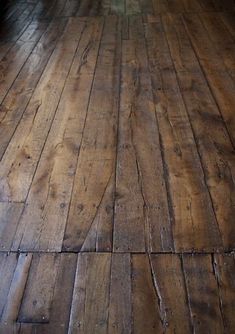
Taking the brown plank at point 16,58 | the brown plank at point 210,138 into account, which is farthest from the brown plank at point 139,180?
the brown plank at point 16,58

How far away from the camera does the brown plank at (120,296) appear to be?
3.70ft

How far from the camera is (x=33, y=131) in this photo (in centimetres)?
207

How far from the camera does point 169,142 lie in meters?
1.91

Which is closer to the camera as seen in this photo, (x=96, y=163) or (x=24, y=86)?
(x=96, y=163)

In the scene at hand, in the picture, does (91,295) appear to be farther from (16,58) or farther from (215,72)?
(16,58)

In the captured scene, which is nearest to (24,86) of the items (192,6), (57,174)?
(57,174)

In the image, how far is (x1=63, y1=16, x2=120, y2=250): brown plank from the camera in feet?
4.79

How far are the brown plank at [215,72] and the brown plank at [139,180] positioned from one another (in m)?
0.40

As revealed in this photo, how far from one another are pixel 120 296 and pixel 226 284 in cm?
35

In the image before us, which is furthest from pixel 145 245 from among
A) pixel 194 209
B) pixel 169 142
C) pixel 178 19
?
pixel 178 19

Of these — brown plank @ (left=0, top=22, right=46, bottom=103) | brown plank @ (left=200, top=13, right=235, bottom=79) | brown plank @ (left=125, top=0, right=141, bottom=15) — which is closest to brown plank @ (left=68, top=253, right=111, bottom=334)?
brown plank @ (left=0, top=22, right=46, bottom=103)

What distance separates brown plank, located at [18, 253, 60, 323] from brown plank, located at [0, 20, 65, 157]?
2.51 ft

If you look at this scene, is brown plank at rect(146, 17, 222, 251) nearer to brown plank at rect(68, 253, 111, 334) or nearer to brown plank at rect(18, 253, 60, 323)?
brown plank at rect(68, 253, 111, 334)

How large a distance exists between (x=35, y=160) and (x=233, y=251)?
1.01m
